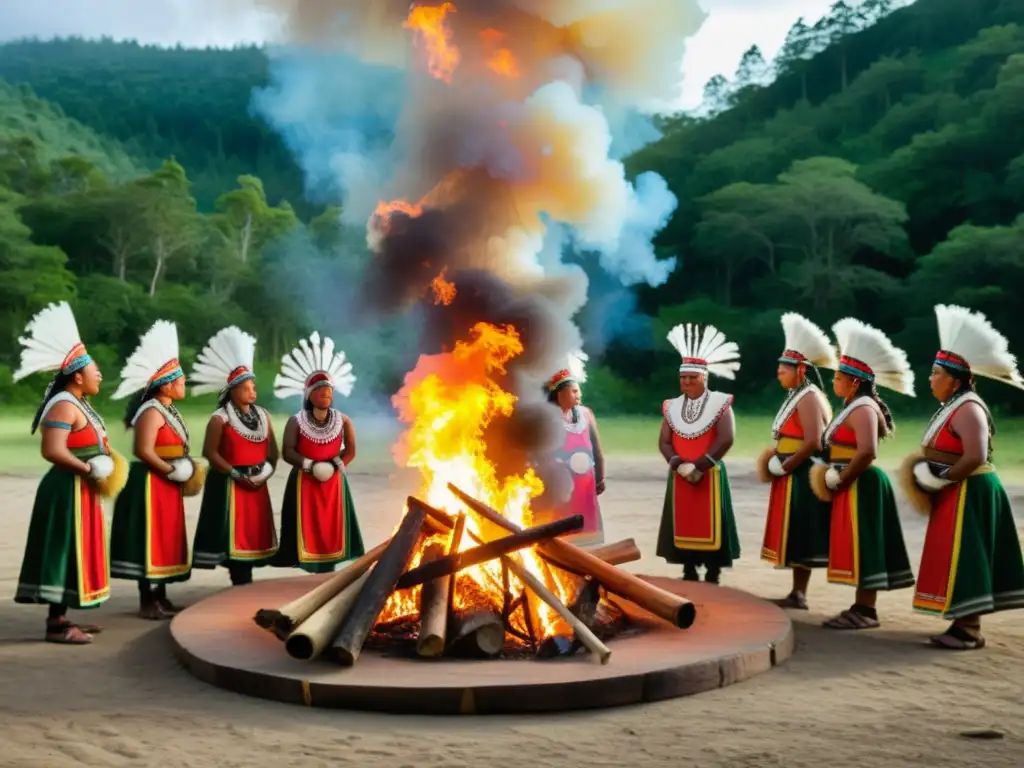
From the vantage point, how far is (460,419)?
7234 mm

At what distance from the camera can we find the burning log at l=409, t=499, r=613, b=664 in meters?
5.80

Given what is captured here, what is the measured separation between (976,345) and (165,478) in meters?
5.32

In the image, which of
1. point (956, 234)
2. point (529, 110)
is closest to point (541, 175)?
point (529, 110)

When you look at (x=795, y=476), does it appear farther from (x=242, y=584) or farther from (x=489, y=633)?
(x=242, y=584)

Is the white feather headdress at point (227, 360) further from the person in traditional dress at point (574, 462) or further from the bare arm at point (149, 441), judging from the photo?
the person in traditional dress at point (574, 462)

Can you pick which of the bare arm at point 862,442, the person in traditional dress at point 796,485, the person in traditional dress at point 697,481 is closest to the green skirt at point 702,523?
the person in traditional dress at point 697,481

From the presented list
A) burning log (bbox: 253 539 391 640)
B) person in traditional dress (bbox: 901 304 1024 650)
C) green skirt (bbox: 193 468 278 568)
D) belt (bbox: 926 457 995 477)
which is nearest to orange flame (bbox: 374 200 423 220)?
burning log (bbox: 253 539 391 640)

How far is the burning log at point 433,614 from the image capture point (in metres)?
5.91

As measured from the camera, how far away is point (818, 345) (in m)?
8.49

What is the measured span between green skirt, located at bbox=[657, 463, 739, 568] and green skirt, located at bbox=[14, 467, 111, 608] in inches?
157

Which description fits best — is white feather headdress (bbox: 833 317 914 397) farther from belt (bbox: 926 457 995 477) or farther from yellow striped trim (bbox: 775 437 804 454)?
belt (bbox: 926 457 995 477)

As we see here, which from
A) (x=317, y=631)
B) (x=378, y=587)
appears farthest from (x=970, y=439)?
(x=317, y=631)

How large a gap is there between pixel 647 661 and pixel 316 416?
143 inches

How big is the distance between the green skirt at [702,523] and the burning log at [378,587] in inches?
93.3
